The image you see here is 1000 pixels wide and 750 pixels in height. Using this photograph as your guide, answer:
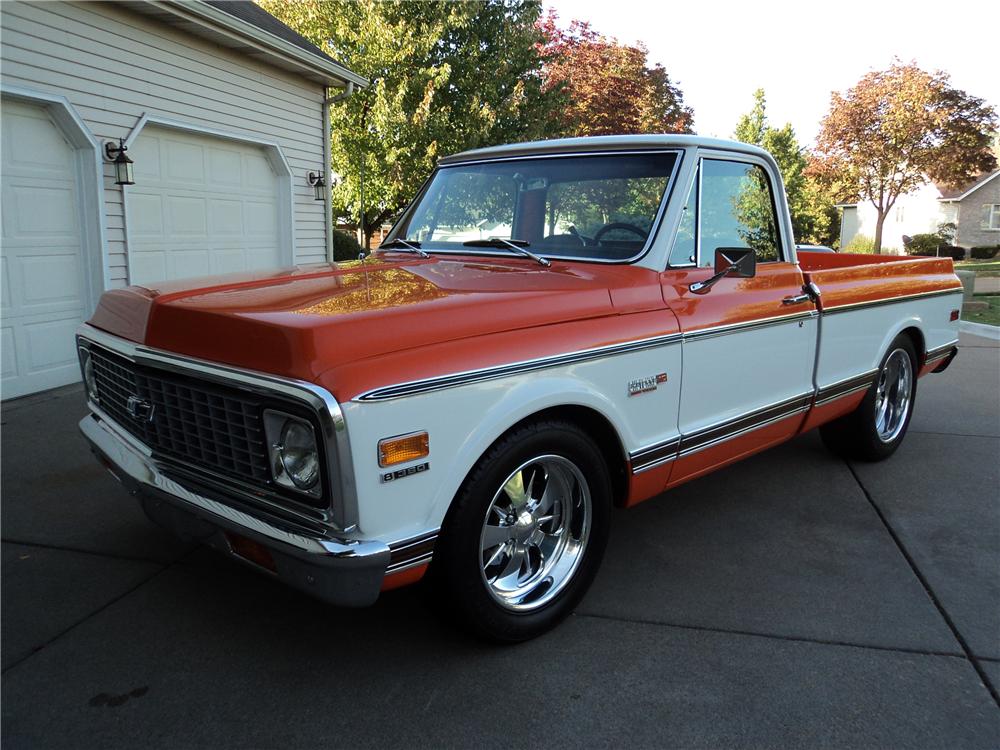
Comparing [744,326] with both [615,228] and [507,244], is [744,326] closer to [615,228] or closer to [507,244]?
[615,228]

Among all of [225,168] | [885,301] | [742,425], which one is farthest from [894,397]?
[225,168]

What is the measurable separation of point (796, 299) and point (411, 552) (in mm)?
2538

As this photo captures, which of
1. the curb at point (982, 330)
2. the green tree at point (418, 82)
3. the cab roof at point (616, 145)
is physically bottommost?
the curb at point (982, 330)

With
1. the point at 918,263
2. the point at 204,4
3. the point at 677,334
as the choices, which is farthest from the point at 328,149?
the point at 677,334

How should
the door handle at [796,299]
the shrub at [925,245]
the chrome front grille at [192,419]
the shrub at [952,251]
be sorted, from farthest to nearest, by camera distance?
the shrub at [925,245] < the shrub at [952,251] < the door handle at [796,299] < the chrome front grille at [192,419]

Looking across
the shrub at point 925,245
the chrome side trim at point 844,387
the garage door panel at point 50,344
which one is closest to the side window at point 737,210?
the chrome side trim at point 844,387

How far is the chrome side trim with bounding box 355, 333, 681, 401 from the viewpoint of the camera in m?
2.16

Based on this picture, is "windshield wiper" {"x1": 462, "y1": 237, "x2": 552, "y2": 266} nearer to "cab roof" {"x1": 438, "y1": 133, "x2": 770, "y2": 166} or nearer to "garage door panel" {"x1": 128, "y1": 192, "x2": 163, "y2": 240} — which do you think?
"cab roof" {"x1": 438, "y1": 133, "x2": 770, "y2": 166}

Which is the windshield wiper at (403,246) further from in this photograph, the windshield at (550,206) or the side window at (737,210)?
the side window at (737,210)

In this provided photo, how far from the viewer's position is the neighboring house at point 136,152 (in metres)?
6.43

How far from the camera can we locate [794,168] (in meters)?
42.1

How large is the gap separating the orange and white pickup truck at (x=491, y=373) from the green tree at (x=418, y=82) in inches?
525

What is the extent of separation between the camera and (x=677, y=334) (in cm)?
312

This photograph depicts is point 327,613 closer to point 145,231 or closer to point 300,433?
point 300,433
